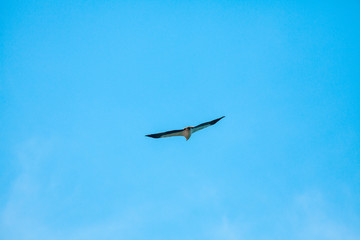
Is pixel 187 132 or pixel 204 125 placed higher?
pixel 204 125

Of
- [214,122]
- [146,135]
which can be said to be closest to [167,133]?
[146,135]

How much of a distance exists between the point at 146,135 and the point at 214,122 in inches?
336

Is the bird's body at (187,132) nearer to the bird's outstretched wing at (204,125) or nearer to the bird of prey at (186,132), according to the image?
the bird of prey at (186,132)

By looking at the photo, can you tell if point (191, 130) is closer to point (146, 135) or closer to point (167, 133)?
point (167, 133)

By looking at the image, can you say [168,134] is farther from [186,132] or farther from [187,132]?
[187,132]

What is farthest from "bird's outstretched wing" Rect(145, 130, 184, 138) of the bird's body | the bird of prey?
the bird's body

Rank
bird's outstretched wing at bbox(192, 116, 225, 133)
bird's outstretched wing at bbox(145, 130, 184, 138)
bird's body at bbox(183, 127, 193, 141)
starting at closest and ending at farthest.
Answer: bird's outstretched wing at bbox(145, 130, 184, 138) < bird's body at bbox(183, 127, 193, 141) < bird's outstretched wing at bbox(192, 116, 225, 133)

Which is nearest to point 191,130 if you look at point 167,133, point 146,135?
point 167,133

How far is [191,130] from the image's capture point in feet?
115

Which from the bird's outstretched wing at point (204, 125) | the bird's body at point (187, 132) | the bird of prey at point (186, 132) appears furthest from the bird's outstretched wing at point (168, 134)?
the bird's outstretched wing at point (204, 125)

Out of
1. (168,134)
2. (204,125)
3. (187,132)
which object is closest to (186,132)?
(187,132)

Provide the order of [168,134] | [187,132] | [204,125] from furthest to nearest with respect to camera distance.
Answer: [204,125] → [187,132] → [168,134]

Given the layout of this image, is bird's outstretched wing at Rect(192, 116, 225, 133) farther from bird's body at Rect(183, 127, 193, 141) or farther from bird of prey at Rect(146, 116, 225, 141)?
bird's body at Rect(183, 127, 193, 141)

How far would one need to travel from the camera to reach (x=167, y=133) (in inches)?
1353
